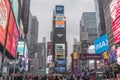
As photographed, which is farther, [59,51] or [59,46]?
[59,46]

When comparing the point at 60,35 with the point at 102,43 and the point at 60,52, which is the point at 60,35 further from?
the point at 102,43

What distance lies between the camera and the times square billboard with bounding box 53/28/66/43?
166 meters

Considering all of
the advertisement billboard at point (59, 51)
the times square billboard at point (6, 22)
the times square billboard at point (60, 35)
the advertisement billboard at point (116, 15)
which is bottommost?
the advertisement billboard at point (116, 15)

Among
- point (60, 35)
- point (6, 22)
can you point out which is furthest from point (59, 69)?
point (6, 22)

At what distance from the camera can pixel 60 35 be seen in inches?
6747

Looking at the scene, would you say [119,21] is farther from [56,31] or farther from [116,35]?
[56,31]

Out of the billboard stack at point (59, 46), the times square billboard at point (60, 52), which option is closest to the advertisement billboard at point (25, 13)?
the billboard stack at point (59, 46)

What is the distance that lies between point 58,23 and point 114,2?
5835 inches

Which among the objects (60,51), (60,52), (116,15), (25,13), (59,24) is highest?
(25,13)

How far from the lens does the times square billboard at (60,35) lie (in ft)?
546

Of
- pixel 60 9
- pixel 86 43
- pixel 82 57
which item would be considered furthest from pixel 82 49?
pixel 82 57

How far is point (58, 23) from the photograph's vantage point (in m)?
162

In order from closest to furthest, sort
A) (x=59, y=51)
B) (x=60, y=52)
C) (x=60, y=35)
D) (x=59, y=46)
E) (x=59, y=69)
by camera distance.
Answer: (x=59, y=69) → (x=60, y=52) → (x=59, y=51) → (x=59, y=46) → (x=60, y=35)

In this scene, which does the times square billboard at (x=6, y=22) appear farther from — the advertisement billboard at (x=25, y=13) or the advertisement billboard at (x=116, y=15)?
the advertisement billboard at (x=25, y=13)
